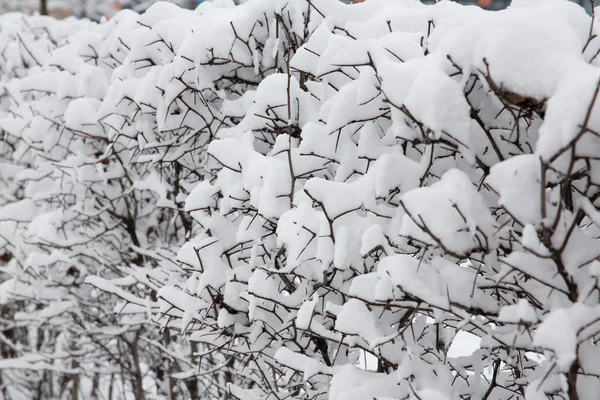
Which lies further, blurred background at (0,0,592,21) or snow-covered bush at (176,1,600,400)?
blurred background at (0,0,592,21)

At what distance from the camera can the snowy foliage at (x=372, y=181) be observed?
5.01ft

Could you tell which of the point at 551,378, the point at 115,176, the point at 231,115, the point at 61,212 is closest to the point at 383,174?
the point at 551,378

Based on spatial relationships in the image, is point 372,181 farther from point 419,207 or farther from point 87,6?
point 87,6

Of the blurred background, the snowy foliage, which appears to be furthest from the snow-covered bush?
the blurred background

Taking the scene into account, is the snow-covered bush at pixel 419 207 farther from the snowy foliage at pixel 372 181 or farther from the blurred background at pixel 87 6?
the blurred background at pixel 87 6

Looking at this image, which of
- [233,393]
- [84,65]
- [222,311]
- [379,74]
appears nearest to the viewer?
[379,74]

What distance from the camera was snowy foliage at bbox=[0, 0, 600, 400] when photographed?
60.1 inches

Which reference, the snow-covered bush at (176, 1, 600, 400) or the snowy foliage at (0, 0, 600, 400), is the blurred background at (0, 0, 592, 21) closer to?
the snowy foliage at (0, 0, 600, 400)

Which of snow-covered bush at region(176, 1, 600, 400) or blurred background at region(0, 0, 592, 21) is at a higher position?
blurred background at region(0, 0, 592, 21)

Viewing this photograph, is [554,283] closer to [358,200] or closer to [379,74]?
[358,200]

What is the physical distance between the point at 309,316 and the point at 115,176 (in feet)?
6.88

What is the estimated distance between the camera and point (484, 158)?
1792 mm

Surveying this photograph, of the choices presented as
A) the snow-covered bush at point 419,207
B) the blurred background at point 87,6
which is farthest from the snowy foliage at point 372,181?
the blurred background at point 87,6

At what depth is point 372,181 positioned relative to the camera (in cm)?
185
